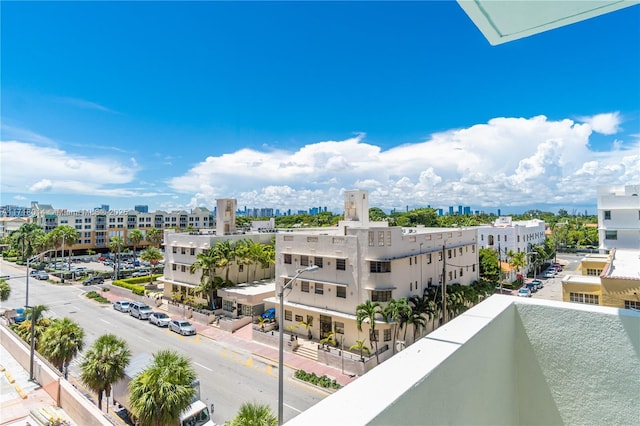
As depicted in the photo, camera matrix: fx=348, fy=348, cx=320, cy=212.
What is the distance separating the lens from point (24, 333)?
70.9 ft

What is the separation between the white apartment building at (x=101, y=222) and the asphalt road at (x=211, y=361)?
40.5 metres

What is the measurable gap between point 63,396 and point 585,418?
17.8 meters

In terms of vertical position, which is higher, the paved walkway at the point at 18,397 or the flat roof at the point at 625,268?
the flat roof at the point at 625,268

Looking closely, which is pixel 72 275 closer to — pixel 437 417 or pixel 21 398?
pixel 21 398

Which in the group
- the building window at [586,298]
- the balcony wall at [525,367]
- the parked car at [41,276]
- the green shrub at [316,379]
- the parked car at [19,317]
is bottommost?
the green shrub at [316,379]

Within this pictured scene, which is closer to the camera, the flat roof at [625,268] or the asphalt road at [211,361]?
the asphalt road at [211,361]

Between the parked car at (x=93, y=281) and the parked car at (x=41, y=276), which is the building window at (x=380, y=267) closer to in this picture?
the parked car at (x=93, y=281)

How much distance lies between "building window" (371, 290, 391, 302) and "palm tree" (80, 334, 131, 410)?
12.9m

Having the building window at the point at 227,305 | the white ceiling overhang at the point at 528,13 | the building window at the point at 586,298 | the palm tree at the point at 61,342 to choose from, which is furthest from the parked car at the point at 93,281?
the white ceiling overhang at the point at 528,13

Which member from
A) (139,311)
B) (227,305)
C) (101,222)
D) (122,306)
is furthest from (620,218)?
(101,222)

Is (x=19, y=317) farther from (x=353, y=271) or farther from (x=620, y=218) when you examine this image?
(x=620, y=218)

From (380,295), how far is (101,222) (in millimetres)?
73793

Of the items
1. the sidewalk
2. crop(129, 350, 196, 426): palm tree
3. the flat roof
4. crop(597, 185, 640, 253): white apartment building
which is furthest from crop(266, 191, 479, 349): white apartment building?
crop(597, 185, 640, 253): white apartment building

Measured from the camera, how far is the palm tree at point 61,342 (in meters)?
16.0
